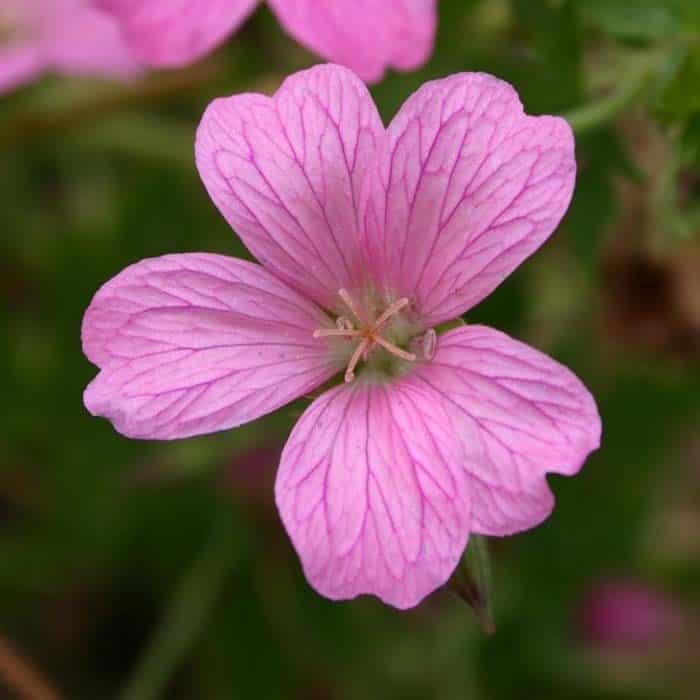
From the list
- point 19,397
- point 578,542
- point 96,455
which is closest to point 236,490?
point 96,455

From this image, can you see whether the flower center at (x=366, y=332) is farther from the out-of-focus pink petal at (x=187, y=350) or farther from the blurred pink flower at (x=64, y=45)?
the blurred pink flower at (x=64, y=45)

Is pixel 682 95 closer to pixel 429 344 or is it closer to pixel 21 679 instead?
pixel 429 344

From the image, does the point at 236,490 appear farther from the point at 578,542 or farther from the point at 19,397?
the point at 578,542

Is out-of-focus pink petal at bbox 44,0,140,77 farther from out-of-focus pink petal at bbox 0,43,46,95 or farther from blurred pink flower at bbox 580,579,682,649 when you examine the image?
blurred pink flower at bbox 580,579,682,649

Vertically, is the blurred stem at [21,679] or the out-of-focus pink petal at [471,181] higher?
the out-of-focus pink petal at [471,181]

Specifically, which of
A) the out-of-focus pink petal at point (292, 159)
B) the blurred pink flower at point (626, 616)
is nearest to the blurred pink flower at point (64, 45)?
the out-of-focus pink petal at point (292, 159)

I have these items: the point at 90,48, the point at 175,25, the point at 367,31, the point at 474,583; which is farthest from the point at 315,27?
the point at 474,583

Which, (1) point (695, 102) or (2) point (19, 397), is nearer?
(1) point (695, 102)
